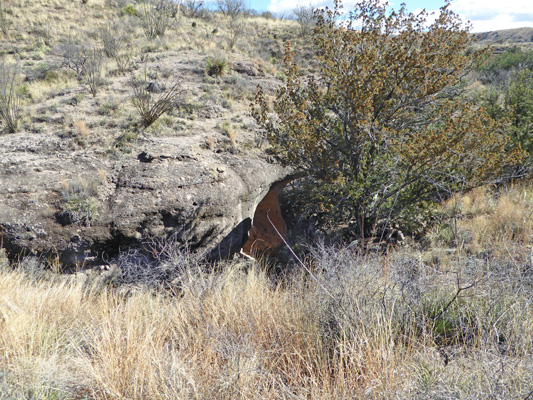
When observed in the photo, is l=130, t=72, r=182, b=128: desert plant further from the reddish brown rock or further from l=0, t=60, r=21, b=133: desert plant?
the reddish brown rock

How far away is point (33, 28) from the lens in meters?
16.5

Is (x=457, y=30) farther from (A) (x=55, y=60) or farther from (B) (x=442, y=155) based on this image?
(A) (x=55, y=60)

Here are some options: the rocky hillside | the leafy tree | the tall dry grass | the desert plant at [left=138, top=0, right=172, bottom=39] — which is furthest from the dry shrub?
the desert plant at [left=138, top=0, right=172, bottom=39]

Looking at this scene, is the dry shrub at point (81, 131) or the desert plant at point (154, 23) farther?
the desert plant at point (154, 23)

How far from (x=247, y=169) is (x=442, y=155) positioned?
167 inches

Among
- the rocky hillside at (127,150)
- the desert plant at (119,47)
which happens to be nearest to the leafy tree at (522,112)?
the rocky hillside at (127,150)

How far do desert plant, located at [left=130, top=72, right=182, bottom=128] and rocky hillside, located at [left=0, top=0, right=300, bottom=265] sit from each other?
0.04m

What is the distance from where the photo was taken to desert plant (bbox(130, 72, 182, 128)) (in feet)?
30.0

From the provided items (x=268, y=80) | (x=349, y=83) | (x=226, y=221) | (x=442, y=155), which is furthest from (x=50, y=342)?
(x=268, y=80)

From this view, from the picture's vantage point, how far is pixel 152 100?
1002cm

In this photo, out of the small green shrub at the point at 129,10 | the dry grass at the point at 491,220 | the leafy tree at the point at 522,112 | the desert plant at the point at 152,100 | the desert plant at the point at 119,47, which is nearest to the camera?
the dry grass at the point at 491,220

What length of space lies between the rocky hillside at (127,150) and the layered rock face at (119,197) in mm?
20

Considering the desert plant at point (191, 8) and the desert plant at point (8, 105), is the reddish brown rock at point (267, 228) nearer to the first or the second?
the desert plant at point (8, 105)

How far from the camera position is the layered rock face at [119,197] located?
6039 mm
